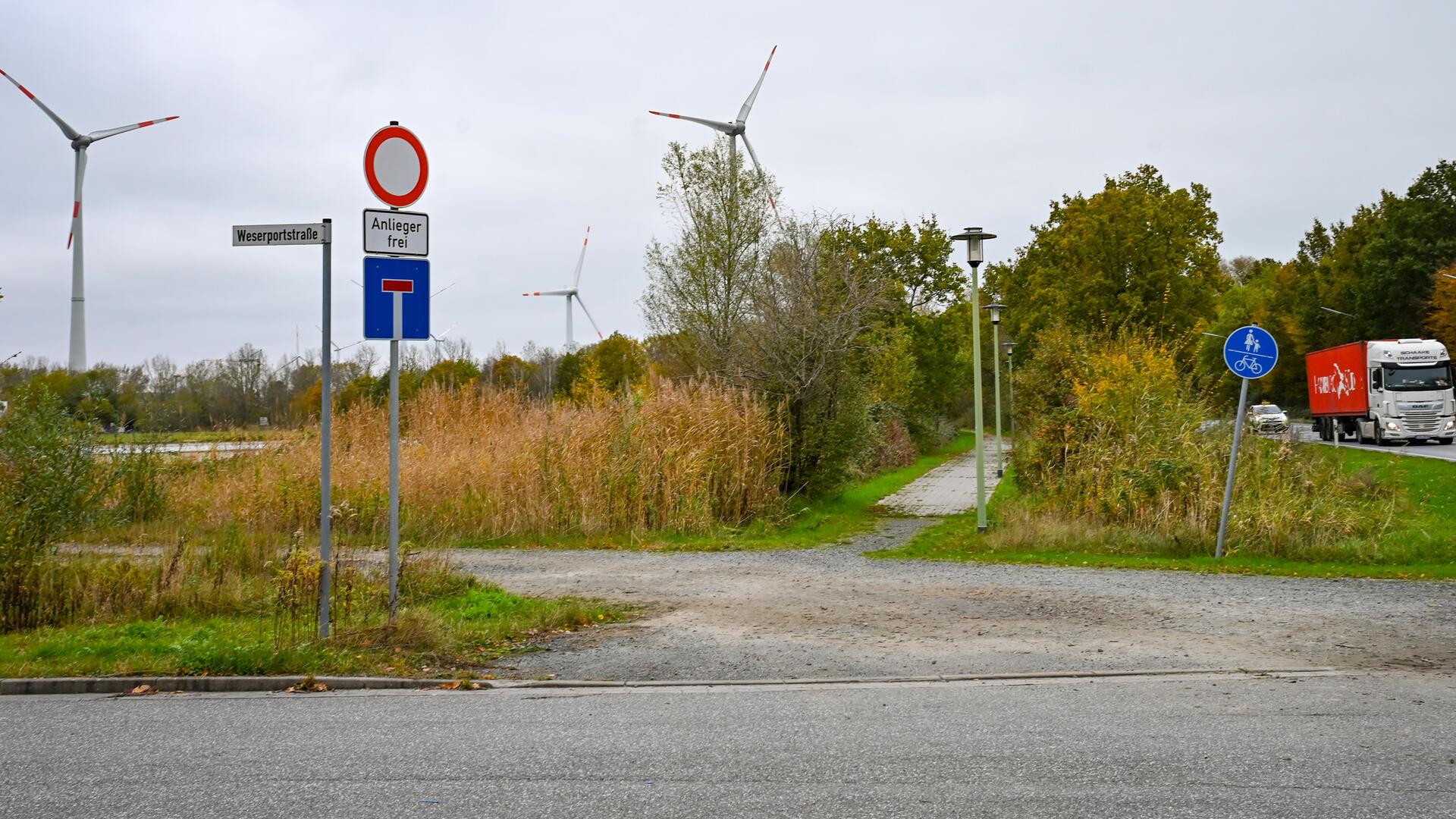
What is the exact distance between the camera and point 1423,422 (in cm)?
4041

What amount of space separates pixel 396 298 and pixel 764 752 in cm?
475

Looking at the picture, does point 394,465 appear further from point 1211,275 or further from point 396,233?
point 1211,275

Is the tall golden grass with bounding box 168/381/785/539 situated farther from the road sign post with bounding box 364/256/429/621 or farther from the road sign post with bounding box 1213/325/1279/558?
the road sign post with bounding box 364/256/429/621

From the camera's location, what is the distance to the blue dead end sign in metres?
8.48

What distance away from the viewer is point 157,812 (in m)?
4.87

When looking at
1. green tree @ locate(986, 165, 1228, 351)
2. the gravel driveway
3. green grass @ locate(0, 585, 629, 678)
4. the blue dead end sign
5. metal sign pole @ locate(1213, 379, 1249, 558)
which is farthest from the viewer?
green tree @ locate(986, 165, 1228, 351)

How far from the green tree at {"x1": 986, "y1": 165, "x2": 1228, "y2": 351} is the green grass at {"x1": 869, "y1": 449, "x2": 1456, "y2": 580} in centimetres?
3078

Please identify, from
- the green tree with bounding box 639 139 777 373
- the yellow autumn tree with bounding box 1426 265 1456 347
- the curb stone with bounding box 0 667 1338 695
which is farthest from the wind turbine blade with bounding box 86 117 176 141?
the yellow autumn tree with bounding box 1426 265 1456 347

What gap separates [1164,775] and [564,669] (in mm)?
4448

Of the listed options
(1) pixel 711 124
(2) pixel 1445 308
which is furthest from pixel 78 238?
(2) pixel 1445 308

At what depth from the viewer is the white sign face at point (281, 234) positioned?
8.27 metres

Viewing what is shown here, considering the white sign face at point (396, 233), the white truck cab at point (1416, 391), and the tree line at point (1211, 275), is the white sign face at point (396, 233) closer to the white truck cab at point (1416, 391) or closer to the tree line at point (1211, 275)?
the tree line at point (1211, 275)

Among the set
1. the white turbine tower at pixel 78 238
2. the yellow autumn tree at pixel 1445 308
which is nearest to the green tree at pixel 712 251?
the white turbine tower at pixel 78 238

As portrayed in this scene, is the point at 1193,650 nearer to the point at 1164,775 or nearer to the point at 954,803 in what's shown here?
the point at 1164,775
